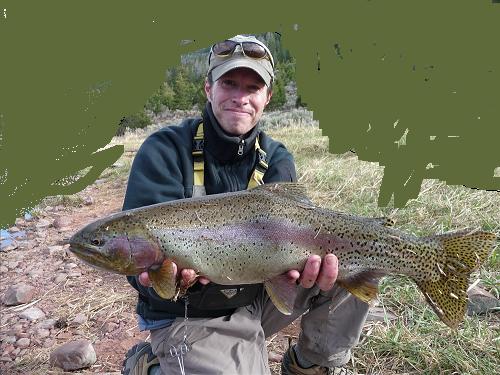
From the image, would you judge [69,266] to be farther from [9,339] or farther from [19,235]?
[19,235]

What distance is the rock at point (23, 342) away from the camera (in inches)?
164

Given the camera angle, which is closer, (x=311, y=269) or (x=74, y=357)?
(x=311, y=269)

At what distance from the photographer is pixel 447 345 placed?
11.5 ft

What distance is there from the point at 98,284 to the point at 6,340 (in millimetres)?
1223

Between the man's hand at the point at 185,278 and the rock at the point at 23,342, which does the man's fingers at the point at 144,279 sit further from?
the rock at the point at 23,342

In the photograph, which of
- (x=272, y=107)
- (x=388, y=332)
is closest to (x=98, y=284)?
(x=388, y=332)

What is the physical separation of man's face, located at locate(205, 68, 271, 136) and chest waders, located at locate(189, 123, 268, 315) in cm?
16

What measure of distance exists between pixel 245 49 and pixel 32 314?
336 cm

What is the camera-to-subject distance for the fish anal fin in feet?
9.57

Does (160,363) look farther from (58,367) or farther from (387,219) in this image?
(387,219)

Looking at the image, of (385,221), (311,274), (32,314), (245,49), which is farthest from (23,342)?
(385,221)

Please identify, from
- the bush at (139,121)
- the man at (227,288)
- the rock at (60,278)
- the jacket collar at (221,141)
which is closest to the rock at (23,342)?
the rock at (60,278)

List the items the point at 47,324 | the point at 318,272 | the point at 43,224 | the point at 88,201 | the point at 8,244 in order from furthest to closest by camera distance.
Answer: the point at 88,201 → the point at 43,224 → the point at 8,244 → the point at 47,324 → the point at 318,272

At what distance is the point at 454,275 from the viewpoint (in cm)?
296
